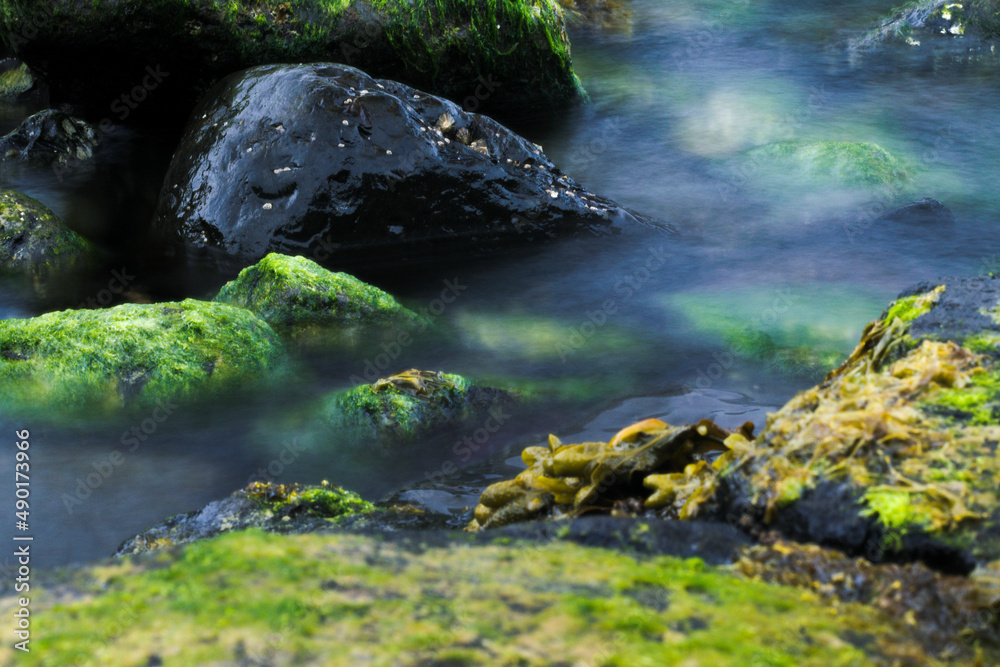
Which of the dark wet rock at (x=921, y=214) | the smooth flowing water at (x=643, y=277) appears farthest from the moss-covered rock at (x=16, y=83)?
the dark wet rock at (x=921, y=214)

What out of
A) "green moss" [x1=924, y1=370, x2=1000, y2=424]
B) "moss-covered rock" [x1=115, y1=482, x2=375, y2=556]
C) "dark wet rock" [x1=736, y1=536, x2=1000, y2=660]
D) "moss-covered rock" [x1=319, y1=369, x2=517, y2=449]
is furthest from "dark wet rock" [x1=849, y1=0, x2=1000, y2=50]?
"dark wet rock" [x1=736, y1=536, x2=1000, y2=660]

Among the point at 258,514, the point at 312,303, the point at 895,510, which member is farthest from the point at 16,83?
the point at 895,510

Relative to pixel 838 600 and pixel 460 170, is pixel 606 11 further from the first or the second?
pixel 838 600

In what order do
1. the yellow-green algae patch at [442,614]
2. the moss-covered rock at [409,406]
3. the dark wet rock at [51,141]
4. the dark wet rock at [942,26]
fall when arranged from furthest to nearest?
the dark wet rock at [942,26]
the dark wet rock at [51,141]
the moss-covered rock at [409,406]
the yellow-green algae patch at [442,614]

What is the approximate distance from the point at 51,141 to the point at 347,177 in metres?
5.01

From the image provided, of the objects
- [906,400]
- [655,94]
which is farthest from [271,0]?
[906,400]

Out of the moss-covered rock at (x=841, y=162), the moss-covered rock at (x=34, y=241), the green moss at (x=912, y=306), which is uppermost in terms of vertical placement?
the green moss at (x=912, y=306)

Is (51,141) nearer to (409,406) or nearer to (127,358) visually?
(127,358)

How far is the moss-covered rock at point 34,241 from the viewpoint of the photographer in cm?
758

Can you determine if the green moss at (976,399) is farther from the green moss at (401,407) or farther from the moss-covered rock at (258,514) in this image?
the green moss at (401,407)

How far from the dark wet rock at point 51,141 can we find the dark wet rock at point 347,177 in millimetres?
2972

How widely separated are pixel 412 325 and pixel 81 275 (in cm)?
332

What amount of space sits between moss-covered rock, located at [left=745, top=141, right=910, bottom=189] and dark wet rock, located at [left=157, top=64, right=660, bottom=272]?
3.04m

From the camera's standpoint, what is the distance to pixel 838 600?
231 centimetres
